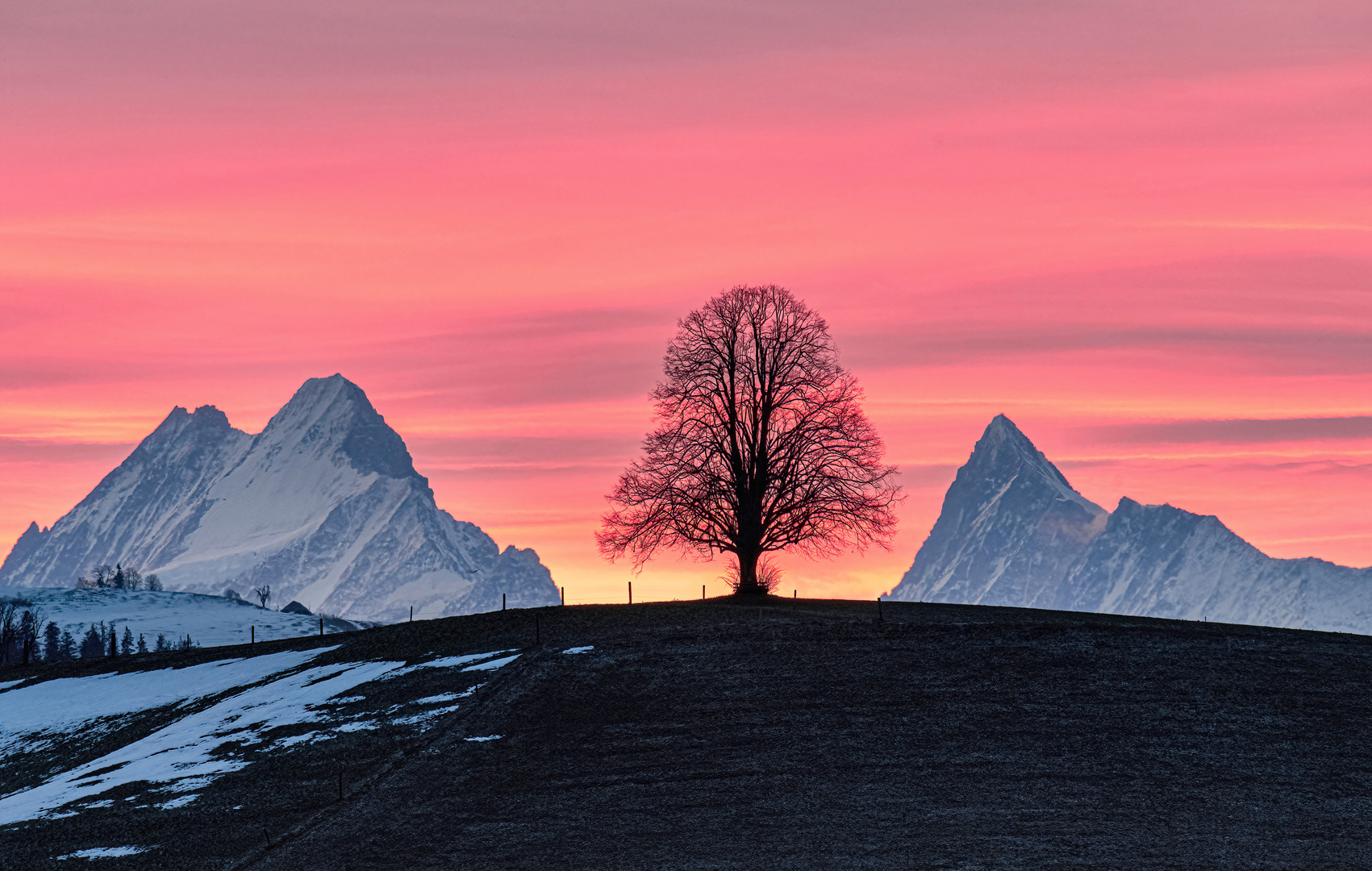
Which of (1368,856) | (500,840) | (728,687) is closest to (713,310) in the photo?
(728,687)

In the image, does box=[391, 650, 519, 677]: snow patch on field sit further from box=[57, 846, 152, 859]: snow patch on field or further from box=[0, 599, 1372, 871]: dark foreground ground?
box=[57, 846, 152, 859]: snow patch on field

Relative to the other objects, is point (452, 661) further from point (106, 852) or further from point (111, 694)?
point (111, 694)

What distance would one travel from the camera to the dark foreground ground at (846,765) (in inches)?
1297

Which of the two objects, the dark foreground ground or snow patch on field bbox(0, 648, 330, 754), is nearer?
the dark foreground ground

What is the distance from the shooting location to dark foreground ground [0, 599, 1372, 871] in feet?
108

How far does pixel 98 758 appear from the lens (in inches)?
2149

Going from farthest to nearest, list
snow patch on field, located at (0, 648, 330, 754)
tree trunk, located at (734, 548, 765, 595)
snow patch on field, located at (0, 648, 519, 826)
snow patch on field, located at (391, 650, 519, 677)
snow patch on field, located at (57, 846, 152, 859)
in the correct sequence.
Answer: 1. tree trunk, located at (734, 548, 765, 595)
2. snow patch on field, located at (0, 648, 330, 754)
3. snow patch on field, located at (391, 650, 519, 677)
4. snow patch on field, located at (0, 648, 519, 826)
5. snow patch on field, located at (57, 846, 152, 859)

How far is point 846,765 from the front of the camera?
126 ft

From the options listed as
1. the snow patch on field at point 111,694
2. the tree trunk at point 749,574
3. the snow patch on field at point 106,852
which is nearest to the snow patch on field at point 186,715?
the snow patch on field at point 111,694

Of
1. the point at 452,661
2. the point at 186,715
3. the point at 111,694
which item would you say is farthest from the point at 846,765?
the point at 111,694

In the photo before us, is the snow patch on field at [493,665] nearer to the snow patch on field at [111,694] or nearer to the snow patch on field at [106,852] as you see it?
the snow patch on field at [111,694]

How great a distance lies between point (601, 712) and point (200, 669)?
3412 cm

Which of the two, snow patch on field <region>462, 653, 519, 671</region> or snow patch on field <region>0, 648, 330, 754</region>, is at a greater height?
snow patch on field <region>462, 653, 519, 671</region>

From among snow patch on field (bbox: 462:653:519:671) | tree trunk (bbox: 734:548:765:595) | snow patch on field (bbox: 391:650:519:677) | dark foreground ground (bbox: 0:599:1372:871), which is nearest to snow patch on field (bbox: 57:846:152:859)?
dark foreground ground (bbox: 0:599:1372:871)
